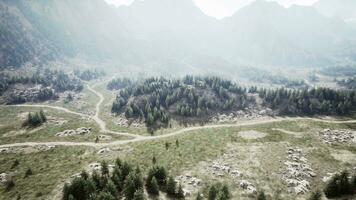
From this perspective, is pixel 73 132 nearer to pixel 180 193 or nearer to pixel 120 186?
pixel 120 186

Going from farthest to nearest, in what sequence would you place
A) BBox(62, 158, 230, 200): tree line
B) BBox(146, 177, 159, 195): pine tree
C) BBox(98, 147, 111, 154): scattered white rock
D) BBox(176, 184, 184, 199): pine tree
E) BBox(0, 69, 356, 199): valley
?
BBox(98, 147, 111, 154): scattered white rock
BBox(0, 69, 356, 199): valley
BBox(176, 184, 184, 199): pine tree
BBox(146, 177, 159, 195): pine tree
BBox(62, 158, 230, 200): tree line

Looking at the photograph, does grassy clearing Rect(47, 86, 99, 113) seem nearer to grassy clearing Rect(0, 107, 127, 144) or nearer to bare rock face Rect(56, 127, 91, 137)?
grassy clearing Rect(0, 107, 127, 144)

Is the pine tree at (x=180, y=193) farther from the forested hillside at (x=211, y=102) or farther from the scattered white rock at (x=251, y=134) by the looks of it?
the forested hillside at (x=211, y=102)

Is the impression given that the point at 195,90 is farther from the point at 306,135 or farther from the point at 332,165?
the point at 332,165

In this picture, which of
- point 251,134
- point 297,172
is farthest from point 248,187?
point 251,134

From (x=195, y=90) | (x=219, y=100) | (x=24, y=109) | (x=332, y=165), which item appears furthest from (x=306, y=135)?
(x=24, y=109)

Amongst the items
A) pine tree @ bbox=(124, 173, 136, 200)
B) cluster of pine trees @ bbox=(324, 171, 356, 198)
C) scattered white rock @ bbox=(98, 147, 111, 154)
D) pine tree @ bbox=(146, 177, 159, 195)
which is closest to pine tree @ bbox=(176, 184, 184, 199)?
pine tree @ bbox=(146, 177, 159, 195)
